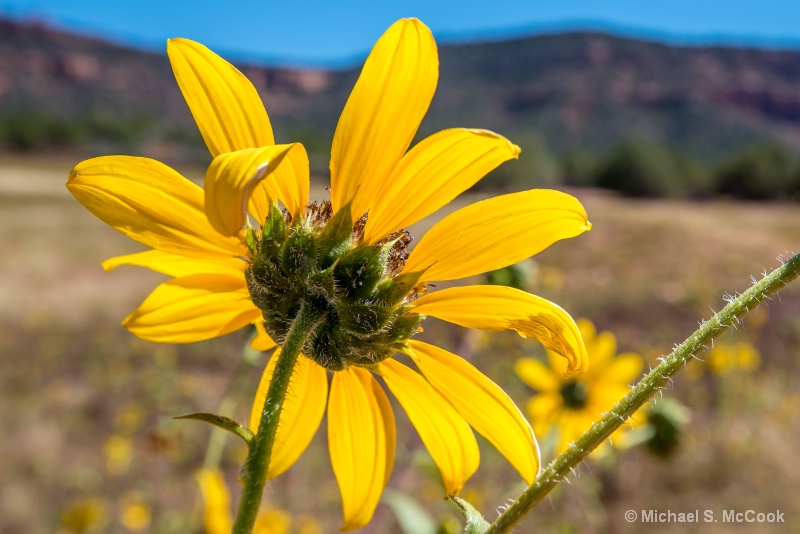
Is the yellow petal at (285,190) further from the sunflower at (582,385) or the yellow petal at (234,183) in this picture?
the sunflower at (582,385)

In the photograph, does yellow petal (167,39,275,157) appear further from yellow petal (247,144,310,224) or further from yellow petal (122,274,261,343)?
yellow petal (122,274,261,343)

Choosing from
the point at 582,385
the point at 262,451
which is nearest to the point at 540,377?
the point at 582,385

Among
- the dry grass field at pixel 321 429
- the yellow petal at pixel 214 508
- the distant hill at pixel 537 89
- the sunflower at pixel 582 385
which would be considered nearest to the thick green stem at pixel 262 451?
the dry grass field at pixel 321 429

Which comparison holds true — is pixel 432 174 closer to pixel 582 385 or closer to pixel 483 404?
pixel 483 404

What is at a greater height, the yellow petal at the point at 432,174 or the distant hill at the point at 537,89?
the distant hill at the point at 537,89

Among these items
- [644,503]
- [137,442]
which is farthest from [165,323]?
[137,442]

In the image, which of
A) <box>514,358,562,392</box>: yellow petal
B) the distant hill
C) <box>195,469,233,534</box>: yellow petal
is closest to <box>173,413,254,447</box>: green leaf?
<box>195,469,233,534</box>: yellow petal
